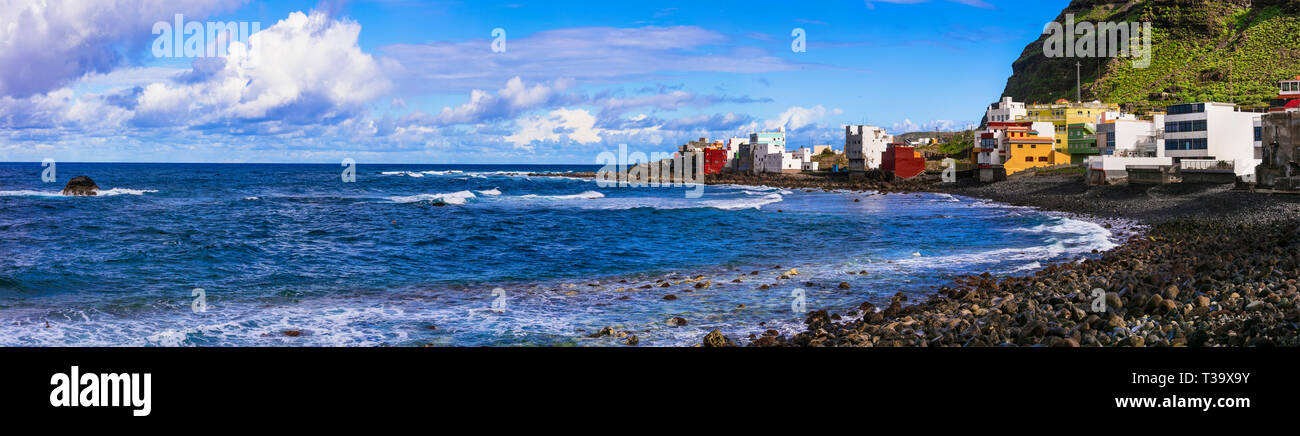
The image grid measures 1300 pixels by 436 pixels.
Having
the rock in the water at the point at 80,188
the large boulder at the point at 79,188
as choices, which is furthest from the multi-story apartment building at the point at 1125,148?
the large boulder at the point at 79,188

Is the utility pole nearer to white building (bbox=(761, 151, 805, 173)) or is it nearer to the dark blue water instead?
white building (bbox=(761, 151, 805, 173))

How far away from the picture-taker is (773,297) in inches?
736

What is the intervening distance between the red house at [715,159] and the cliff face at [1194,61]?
46.0 meters

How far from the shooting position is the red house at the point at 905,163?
89312mm

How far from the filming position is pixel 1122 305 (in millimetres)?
13469

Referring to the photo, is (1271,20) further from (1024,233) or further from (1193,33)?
(1024,233)

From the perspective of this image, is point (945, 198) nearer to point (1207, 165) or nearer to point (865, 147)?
point (1207, 165)

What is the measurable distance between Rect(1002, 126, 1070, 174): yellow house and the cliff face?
1139 inches

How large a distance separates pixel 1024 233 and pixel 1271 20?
108m

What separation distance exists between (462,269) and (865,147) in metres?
84.8

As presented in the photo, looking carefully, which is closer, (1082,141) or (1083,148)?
(1082,141)

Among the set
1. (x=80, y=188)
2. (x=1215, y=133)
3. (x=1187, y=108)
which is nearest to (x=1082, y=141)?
(x=1187, y=108)

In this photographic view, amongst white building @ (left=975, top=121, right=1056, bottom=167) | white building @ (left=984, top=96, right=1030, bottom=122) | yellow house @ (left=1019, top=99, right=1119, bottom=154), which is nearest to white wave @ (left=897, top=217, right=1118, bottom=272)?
white building @ (left=975, top=121, right=1056, bottom=167)
